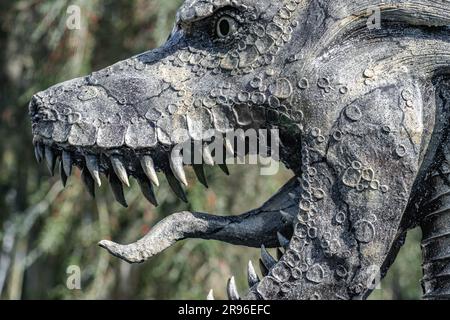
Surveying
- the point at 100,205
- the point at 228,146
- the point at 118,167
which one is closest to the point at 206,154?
the point at 228,146

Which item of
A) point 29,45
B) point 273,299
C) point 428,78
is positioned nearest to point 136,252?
point 273,299

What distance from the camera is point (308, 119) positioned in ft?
5.74

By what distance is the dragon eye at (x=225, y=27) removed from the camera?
1.84 metres

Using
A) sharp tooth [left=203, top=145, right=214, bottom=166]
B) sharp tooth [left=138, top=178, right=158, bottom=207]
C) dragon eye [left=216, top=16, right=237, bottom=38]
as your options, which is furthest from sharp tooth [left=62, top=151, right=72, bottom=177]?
dragon eye [left=216, top=16, right=237, bottom=38]

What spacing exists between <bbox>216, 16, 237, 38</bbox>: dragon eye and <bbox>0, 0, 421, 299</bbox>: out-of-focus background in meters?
2.63

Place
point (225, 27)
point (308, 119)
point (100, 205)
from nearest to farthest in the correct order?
point (308, 119), point (225, 27), point (100, 205)

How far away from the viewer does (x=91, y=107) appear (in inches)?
72.4

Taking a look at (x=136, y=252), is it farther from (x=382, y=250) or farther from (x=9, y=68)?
(x=9, y=68)

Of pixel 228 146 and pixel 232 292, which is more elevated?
pixel 228 146

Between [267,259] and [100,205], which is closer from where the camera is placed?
[267,259]

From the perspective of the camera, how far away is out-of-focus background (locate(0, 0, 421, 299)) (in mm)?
4742

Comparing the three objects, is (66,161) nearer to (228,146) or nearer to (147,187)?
(147,187)

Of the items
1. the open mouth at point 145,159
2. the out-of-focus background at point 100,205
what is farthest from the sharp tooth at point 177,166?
the out-of-focus background at point 100,205

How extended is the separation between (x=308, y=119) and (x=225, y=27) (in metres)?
0.26
